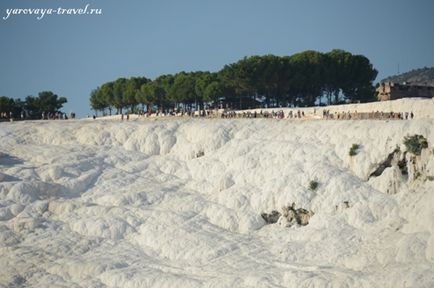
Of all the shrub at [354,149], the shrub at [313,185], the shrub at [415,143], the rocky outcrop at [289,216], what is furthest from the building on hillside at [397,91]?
the rocky outcrop at [289,216]

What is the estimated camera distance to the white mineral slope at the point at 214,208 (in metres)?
49.9

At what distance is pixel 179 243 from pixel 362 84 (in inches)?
1940

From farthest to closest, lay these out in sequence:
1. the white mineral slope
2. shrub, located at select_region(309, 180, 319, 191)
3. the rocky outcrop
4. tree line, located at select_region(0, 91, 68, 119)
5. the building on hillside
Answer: tree line, located at select_region(0, 91, 68, 119) < the building on hillside < shrub, located at select_region(309, 180, 319, 191) < the rocky outcrop < the white mineral slope

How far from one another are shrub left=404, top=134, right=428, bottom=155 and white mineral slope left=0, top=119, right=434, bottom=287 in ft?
1.83

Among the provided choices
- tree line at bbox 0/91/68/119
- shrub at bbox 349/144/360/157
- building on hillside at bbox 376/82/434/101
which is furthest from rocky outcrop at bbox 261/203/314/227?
tree line at bbox 0/91/68/119

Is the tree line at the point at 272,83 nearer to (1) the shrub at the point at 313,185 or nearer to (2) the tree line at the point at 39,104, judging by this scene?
(2) the tree line at the point at 39,104

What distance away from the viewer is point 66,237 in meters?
56.4

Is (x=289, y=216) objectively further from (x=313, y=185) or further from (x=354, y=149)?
(x=354, y=149)

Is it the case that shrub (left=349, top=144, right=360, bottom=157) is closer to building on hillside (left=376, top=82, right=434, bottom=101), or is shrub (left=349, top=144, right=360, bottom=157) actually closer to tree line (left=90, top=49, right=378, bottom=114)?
building on hillside (left=376, top=82, right=434, bottom=101)

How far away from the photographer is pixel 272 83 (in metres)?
94.8

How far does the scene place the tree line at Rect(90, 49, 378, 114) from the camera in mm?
94312

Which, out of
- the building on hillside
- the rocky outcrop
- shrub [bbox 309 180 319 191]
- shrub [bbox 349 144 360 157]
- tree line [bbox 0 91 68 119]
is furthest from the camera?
tree line [bbox 0 91 68 119]

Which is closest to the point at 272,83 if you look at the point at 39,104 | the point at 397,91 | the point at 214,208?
the point at 397,91

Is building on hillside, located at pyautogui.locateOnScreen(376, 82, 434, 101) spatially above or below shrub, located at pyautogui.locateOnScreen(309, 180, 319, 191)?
above
